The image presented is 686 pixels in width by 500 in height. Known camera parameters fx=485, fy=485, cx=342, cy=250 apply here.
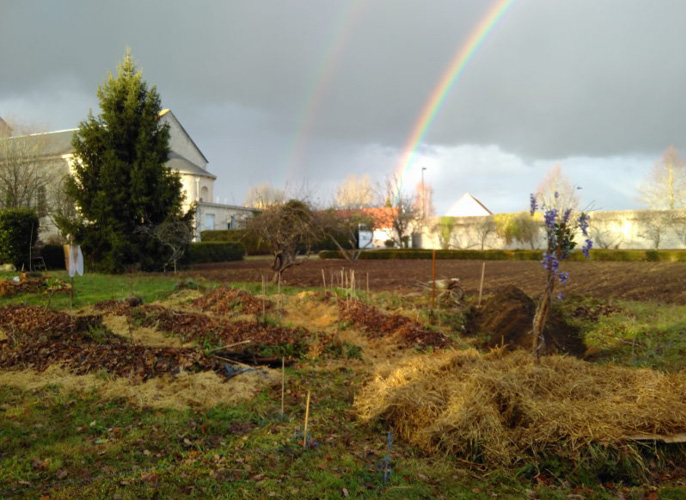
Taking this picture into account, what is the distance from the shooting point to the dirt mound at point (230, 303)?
1134cm

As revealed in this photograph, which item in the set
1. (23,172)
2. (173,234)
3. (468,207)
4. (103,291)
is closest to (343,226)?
(173,234)

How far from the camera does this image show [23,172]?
28516 mm

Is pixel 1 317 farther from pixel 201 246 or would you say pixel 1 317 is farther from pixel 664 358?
pixel 201 246

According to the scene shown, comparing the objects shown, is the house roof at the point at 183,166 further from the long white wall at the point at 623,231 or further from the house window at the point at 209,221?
the long white wall at the point at 623,231

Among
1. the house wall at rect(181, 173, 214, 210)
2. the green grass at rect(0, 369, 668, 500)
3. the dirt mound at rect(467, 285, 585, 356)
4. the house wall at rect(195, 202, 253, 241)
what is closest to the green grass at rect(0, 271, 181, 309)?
the green grass at rect(0, 369, 668, 500)

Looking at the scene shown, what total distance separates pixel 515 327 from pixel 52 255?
20834mm

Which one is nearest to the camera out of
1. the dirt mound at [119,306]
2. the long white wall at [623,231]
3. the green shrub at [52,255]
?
the dirt mound at [119,306]

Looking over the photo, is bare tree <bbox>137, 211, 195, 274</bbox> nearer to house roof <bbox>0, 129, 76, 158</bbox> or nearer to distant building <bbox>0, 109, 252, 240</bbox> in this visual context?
house roof <bbox>0, 129, 76, 158</bbox>

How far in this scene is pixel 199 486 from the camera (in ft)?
12.0

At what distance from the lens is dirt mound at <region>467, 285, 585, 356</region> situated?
9184mm

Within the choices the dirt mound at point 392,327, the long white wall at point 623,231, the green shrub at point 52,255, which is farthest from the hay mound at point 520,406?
the long white wall at point 623,231

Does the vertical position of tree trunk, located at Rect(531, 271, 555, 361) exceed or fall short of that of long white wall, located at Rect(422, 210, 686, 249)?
it falls short

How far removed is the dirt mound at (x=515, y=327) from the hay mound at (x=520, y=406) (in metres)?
3.22

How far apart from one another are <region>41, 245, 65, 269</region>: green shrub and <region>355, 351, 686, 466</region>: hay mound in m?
21.0
